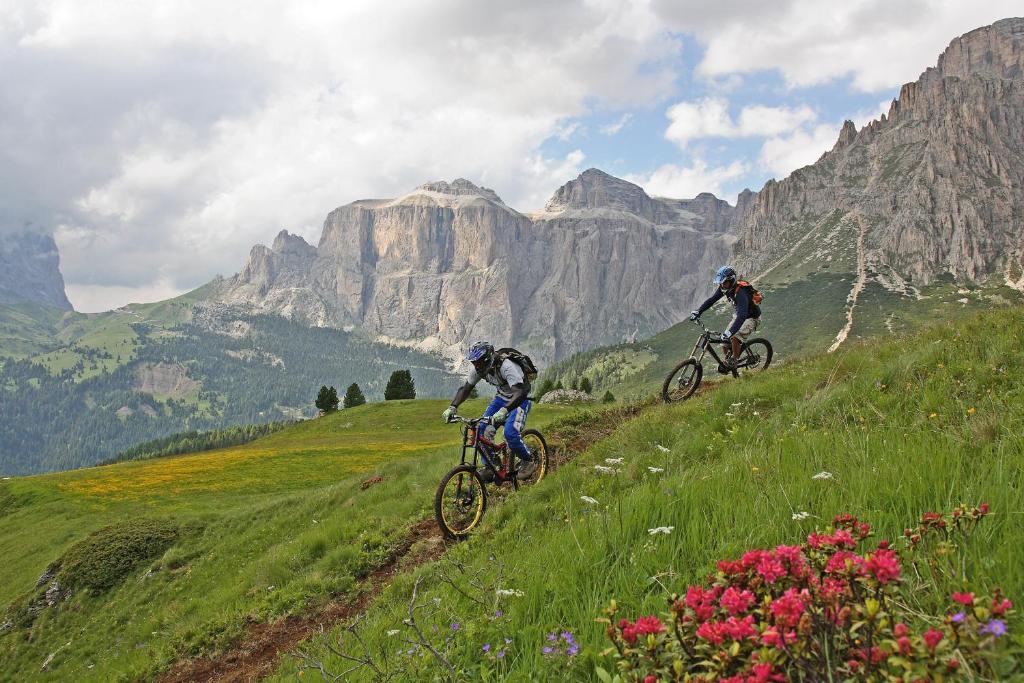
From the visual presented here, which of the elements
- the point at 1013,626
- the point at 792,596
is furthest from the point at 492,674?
the point at 1013,626

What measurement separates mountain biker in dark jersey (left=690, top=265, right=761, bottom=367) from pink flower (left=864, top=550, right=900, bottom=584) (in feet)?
46.8

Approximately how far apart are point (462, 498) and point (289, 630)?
A: 161 inches

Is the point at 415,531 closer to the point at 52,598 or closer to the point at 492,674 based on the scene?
the point at 492,674

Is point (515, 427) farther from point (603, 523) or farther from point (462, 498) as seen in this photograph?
point (603, 523)

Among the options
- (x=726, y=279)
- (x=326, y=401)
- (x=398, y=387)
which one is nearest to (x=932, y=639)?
(x=726, y=279)

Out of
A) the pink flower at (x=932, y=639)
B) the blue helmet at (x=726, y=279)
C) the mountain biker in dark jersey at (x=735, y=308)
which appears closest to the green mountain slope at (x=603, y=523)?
the pink flower at (x=932, y=639)

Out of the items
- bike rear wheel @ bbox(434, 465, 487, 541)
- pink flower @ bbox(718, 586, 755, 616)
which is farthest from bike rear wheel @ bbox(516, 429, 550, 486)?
pink flower @ bbox(718, 586, 755, 616)

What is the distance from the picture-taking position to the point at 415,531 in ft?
43.1

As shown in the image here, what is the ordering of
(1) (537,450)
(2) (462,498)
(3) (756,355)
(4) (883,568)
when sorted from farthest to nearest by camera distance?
(3) (756,355) < (1) (537,450) < (2) (462,498) < (4) (883,568)

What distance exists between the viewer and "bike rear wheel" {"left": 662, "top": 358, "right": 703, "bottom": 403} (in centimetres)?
1642

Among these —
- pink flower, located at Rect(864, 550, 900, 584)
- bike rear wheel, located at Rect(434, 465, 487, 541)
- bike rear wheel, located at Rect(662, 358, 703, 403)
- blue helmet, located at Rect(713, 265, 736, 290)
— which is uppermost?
blue helmet, located at Rect(713, 265, 736, 290)

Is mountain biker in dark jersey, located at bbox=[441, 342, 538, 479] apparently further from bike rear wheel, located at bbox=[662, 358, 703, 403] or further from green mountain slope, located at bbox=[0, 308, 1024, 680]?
bike rear wheel, located at bbox=[662, 358, 703, 403]

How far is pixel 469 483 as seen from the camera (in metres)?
11.4

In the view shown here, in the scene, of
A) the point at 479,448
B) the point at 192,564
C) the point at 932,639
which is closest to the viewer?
the point at 932,639
